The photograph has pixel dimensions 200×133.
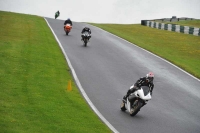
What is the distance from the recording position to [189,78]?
22078 mm

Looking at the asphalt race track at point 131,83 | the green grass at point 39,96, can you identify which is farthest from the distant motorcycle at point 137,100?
the green grass at point 39,96

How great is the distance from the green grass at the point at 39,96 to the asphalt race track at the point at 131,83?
0.86 metres

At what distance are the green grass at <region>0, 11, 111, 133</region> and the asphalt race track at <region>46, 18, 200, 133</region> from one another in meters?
0.86

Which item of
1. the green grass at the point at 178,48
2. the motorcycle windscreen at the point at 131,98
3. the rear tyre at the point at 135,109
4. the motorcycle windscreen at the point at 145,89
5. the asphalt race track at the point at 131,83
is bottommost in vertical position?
the green grass at the point at 178,48

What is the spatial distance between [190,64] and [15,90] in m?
15.1

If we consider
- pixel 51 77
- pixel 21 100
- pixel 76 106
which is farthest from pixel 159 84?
pixel 21 100

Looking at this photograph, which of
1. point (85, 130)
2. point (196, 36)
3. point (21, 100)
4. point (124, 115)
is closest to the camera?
point (85, 130)

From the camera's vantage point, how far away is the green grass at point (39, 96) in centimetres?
1112

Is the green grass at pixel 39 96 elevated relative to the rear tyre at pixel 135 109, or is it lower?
elevated

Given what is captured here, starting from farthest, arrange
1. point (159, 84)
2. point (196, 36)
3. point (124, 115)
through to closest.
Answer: point (196, 36)
point (159, 84)
point (124, 115)

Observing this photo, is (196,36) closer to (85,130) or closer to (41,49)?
(41,49)

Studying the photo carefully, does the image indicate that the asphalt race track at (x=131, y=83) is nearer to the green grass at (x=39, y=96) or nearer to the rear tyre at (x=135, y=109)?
the rear tyre at (x=135, y=109)

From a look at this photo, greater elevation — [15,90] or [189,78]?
[15,90]

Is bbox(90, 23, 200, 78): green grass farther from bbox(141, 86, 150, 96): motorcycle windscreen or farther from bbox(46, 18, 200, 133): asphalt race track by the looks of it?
bbox(141, 86, 150, 96): motorcycle windscreen
